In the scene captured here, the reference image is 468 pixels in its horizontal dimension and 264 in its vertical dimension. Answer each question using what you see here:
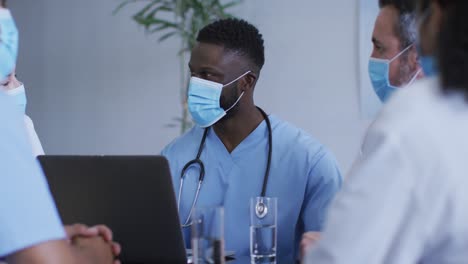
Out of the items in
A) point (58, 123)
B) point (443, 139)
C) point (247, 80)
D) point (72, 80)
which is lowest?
point (58, 123)

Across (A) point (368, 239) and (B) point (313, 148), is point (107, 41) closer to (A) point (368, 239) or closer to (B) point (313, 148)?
(B) point (313, 148)

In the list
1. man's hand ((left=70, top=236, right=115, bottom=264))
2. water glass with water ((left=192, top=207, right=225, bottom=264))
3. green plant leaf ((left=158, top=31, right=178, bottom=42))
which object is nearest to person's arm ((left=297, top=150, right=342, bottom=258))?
water glass with water ((left=192, top=207, right=225, bottom=264))

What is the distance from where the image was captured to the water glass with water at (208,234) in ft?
4.30

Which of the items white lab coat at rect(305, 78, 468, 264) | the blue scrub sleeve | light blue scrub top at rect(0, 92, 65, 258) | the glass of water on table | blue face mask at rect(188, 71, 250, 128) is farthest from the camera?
blue face mask at rect(188, 71, 250, 128)

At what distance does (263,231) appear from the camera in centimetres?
162

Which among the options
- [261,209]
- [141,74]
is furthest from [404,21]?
[141,74]

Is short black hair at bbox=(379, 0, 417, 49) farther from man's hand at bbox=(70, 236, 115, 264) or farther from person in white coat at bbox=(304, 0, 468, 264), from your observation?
man's hand at bbox=(70, 236, 115, 264)

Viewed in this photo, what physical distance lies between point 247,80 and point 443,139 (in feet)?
4.41

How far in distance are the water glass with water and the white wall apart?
6.96 feet

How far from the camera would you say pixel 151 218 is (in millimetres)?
1501

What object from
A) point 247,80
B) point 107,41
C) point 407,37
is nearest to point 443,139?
point 407,37

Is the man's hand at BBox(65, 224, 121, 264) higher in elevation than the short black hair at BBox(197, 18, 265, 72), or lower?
lower

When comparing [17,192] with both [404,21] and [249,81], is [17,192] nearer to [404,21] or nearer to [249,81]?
[404,21]

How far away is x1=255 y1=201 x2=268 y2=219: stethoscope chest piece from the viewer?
65.1 inches
